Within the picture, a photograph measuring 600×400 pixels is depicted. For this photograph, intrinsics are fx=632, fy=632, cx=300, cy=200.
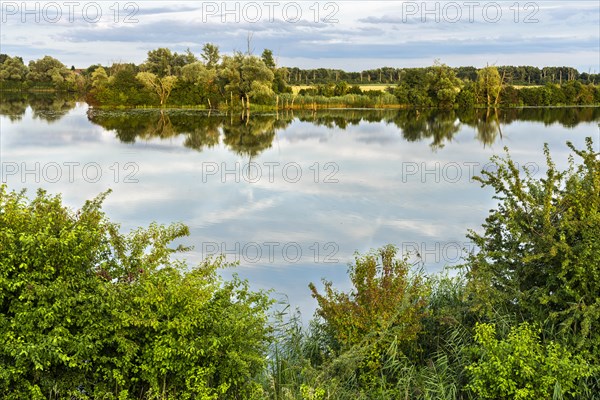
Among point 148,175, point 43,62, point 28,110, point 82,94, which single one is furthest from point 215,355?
point 43,62

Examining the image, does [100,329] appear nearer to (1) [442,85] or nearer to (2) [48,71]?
(1) [442,85]

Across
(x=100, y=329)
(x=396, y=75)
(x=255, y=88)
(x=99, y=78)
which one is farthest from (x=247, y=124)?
(x=396, y=75)

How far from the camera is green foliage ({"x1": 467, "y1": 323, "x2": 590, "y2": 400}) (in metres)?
5.39

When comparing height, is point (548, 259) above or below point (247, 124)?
below

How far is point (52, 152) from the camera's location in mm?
26391

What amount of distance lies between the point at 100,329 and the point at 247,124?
35672mm

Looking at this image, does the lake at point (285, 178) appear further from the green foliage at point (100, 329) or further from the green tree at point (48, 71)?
the green tree at point (48, 71)

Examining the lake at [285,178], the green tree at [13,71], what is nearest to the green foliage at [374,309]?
the lake at [285,178]

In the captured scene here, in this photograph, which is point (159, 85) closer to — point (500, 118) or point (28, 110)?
point (28, 110)

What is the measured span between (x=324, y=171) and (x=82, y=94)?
6439 centimetres

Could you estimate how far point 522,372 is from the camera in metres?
5.34

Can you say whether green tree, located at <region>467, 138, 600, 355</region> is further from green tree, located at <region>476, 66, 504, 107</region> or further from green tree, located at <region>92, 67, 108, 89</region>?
green tree, located at <region>476, 66, 504, 107</region>

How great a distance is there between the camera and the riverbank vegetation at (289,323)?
528 cm

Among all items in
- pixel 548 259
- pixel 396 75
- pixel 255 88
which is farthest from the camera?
pixel 396 75
